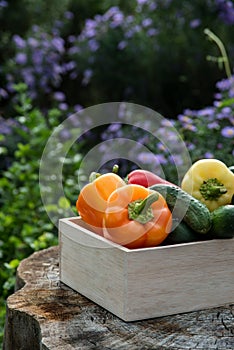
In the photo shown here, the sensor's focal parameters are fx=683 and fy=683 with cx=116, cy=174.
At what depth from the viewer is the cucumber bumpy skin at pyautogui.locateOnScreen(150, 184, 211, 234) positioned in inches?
79.3

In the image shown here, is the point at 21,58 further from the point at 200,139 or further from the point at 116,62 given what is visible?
the point at 200,139

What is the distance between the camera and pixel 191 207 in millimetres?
2021

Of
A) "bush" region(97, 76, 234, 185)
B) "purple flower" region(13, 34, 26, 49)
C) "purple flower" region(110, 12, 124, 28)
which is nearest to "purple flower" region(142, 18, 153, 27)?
"purple flower" region(110, 12, 124, 28)

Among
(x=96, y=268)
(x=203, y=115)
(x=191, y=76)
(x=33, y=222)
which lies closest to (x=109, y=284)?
(x=96, y=268)

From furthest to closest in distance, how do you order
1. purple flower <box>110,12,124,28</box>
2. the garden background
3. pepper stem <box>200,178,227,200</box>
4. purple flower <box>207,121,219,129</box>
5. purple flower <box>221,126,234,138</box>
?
purple flower <box>110,12,124,28</box> < the garden background < purple flower <box>207,121,219,129</box> < purple flower <box>221,126,234,138</box> < pepper stem <box>200,178,227,200</box>

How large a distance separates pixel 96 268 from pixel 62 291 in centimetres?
23

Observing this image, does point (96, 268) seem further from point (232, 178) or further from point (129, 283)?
point (232, 178)

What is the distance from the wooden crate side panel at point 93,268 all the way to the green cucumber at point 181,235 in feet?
0.64

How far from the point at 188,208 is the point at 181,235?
0.08 meters

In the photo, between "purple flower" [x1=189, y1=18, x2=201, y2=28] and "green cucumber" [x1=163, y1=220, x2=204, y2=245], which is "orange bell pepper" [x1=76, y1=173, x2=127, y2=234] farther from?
"purple flower" [x1=189, y1=18, x2=201, y2=28]

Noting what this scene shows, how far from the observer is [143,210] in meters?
1.96

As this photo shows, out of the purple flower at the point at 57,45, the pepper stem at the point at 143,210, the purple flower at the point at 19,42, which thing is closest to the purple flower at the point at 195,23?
the purple flower at the point at 57,45

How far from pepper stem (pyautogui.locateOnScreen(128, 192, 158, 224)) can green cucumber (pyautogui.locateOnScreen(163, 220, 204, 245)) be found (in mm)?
103

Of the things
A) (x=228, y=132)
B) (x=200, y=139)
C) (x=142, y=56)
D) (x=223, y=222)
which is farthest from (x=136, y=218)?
(x=142, y=56)
